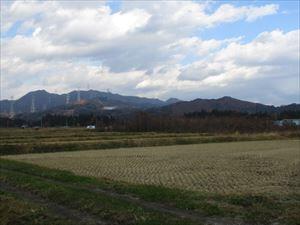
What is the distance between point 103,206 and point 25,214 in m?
2.04

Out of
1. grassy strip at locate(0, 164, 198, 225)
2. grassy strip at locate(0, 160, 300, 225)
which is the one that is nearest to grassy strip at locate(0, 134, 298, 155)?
grassy strip at locate(0, 164, 198, 225)

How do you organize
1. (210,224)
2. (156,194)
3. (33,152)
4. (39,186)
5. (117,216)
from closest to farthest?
1. (210,224)
2. (117,216)
3. (156,194)
4. (39,186)
5. (33,152)

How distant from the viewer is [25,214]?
11703 millimetres

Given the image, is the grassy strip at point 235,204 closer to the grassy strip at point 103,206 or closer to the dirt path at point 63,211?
the grassy strip at point 103,206

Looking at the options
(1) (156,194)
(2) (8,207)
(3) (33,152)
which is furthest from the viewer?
(3) (33,152)

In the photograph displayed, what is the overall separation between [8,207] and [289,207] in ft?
25.3

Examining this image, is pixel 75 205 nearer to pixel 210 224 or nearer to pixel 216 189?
pixel 210 224

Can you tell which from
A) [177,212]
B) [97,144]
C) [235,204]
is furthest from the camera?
[97,144]

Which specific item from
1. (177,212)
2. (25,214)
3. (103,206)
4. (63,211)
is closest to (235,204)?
(177,212)

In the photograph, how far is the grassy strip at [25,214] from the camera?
35.6ft

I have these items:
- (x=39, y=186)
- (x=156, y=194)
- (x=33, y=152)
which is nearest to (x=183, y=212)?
(x=156, y=194)

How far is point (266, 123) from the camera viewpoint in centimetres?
13275

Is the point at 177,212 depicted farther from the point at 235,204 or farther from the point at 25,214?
the point at 25,214

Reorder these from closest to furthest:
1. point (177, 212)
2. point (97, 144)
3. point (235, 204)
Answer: point (177, 212) → point (235, 204) → point (97, 144)
